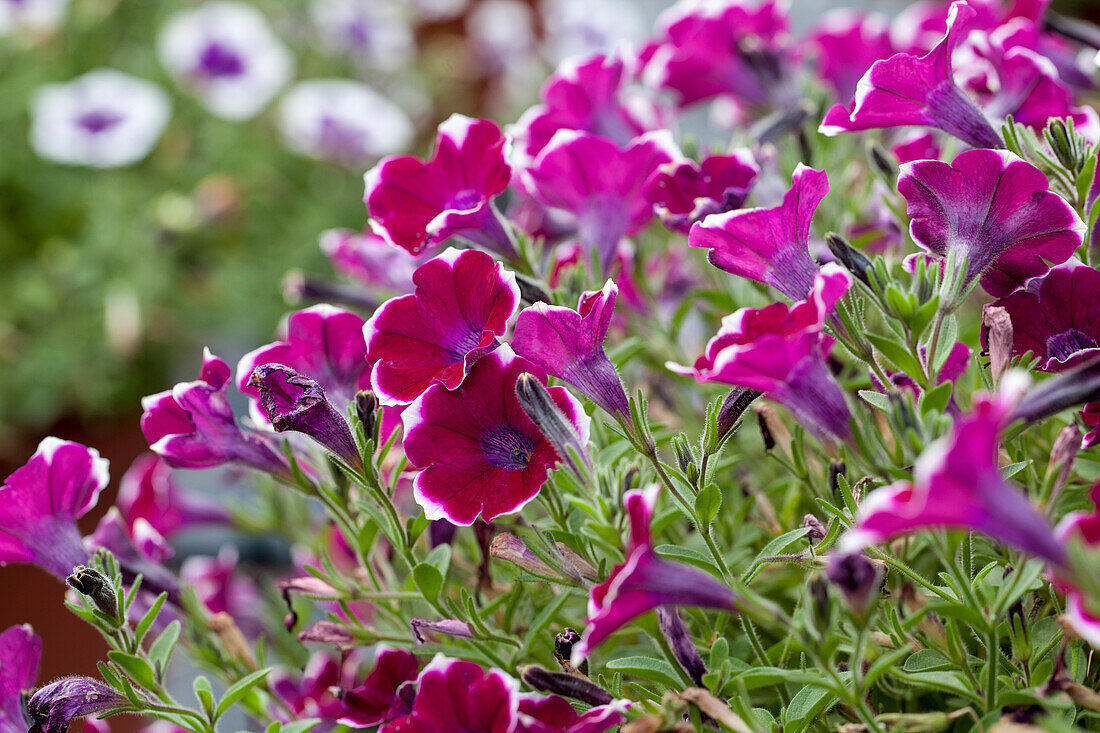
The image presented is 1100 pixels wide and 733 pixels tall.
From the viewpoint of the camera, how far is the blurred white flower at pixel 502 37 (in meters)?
2.68

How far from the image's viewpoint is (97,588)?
49cm

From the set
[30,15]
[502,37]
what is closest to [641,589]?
[30,15]

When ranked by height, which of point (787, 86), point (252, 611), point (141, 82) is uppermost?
point (787, 86)

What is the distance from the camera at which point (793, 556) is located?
0.47 m

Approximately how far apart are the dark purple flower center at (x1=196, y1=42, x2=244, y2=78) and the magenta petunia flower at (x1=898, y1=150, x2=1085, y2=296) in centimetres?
180

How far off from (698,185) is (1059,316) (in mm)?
208

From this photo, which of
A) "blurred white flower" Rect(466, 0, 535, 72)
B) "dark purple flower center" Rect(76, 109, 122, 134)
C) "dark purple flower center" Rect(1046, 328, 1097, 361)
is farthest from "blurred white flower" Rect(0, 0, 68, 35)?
"dark purple flower center" Rect(1046, 328, 1097, 361)

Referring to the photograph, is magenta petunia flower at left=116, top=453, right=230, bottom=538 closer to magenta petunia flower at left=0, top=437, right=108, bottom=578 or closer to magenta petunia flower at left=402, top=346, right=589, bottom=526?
magenta petunia flower at left=0, top=437, right=108, bottom=578

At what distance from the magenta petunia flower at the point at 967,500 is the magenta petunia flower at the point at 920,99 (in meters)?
0.25

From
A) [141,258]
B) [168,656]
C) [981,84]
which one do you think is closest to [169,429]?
[168,656]

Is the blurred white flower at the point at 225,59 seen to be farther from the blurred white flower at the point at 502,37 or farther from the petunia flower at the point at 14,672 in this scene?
the petunia flower at the point at 14,672

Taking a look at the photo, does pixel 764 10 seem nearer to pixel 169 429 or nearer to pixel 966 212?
pixel 966 212

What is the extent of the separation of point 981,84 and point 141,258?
1.58 meters

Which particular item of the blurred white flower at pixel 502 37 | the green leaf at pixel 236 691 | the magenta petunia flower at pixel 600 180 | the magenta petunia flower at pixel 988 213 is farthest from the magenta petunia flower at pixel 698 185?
the blurred white flower at pixel 502 37
